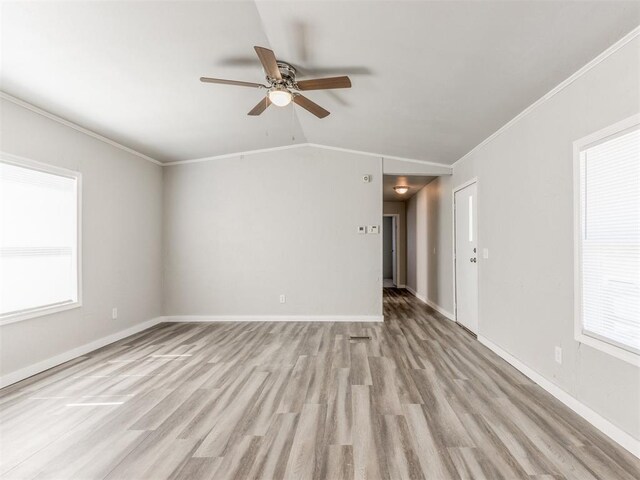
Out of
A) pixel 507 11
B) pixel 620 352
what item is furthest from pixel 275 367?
pixel 507 11

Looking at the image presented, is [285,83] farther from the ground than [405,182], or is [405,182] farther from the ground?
[285,83]

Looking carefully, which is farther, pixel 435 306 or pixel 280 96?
pixel 435 306

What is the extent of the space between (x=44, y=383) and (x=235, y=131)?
3.35m

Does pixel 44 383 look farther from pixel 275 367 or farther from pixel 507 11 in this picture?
pixel 507 11

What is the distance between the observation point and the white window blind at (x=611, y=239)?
72.4 inches

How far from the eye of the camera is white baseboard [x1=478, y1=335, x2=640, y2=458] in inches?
70.3

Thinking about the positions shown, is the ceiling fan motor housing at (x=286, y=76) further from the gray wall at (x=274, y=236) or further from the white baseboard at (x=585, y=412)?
the white baseboard at (x=585, y=412)

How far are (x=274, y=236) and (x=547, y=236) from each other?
3587mm

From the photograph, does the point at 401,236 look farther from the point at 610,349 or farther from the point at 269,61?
the point at 269,61

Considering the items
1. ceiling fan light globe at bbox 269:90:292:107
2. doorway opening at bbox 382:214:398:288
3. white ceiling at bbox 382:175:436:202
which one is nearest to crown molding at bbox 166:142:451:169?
white ceiling at bbox 382:175:436:202

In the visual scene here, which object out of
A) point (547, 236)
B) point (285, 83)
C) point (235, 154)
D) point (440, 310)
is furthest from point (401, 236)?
point (285, 83)

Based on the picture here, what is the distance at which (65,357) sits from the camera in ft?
10.6

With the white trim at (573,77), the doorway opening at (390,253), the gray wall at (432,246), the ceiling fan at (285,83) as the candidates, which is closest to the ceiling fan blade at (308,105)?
the ceiling fan at (285,83)

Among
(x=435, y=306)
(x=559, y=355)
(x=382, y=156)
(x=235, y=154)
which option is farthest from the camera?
(x=435, y=306)
